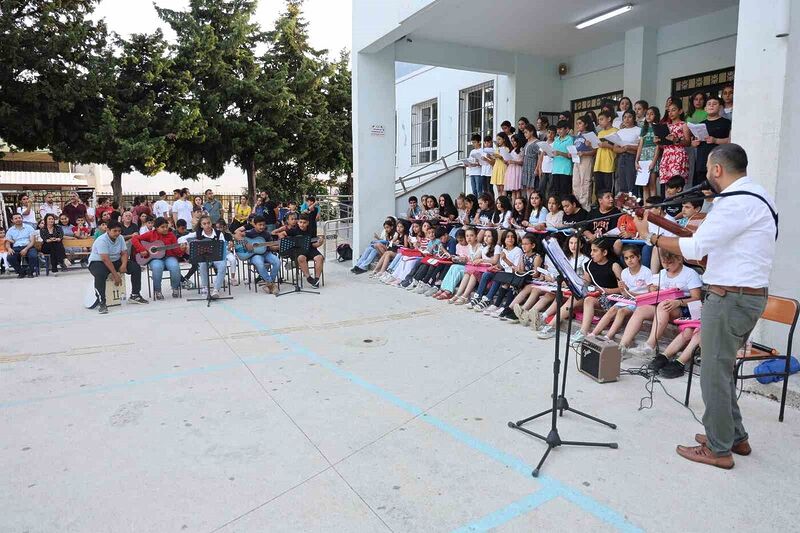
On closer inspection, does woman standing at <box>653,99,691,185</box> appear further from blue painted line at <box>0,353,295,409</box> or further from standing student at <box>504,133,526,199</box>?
blue painted line at <box>0,353,295,409</box>

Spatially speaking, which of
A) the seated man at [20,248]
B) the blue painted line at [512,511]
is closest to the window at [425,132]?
the seated man at [20,248]

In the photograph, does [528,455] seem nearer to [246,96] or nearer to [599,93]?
[599,93]

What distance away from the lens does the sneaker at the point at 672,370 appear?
4.90 meters

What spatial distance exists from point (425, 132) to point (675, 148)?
434 inches

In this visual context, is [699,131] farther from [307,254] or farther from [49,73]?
[49,73]

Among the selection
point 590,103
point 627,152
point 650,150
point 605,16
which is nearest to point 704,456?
point 650,150

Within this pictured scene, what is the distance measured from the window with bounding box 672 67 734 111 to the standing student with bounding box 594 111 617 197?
8.79 ft

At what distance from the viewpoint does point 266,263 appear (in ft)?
32.1

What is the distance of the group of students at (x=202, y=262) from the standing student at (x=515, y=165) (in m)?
3.84

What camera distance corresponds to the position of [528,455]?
346 centimetres

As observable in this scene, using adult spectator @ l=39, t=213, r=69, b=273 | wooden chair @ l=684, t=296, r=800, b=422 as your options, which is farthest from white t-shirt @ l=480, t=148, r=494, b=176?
adult spectator @ l=39, t=213, r=69, b=273

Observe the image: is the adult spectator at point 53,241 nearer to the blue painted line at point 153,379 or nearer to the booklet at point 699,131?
the blue painted line at point 153,379

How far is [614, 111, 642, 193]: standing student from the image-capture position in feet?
26.6

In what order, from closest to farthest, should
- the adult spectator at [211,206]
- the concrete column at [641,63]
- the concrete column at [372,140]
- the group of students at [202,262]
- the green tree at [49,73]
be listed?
the group of students at [202,262], the concrete column at [641,63], the concrete column at [372,140], the adult spectator at [211,206], the green tree at [49,73]
